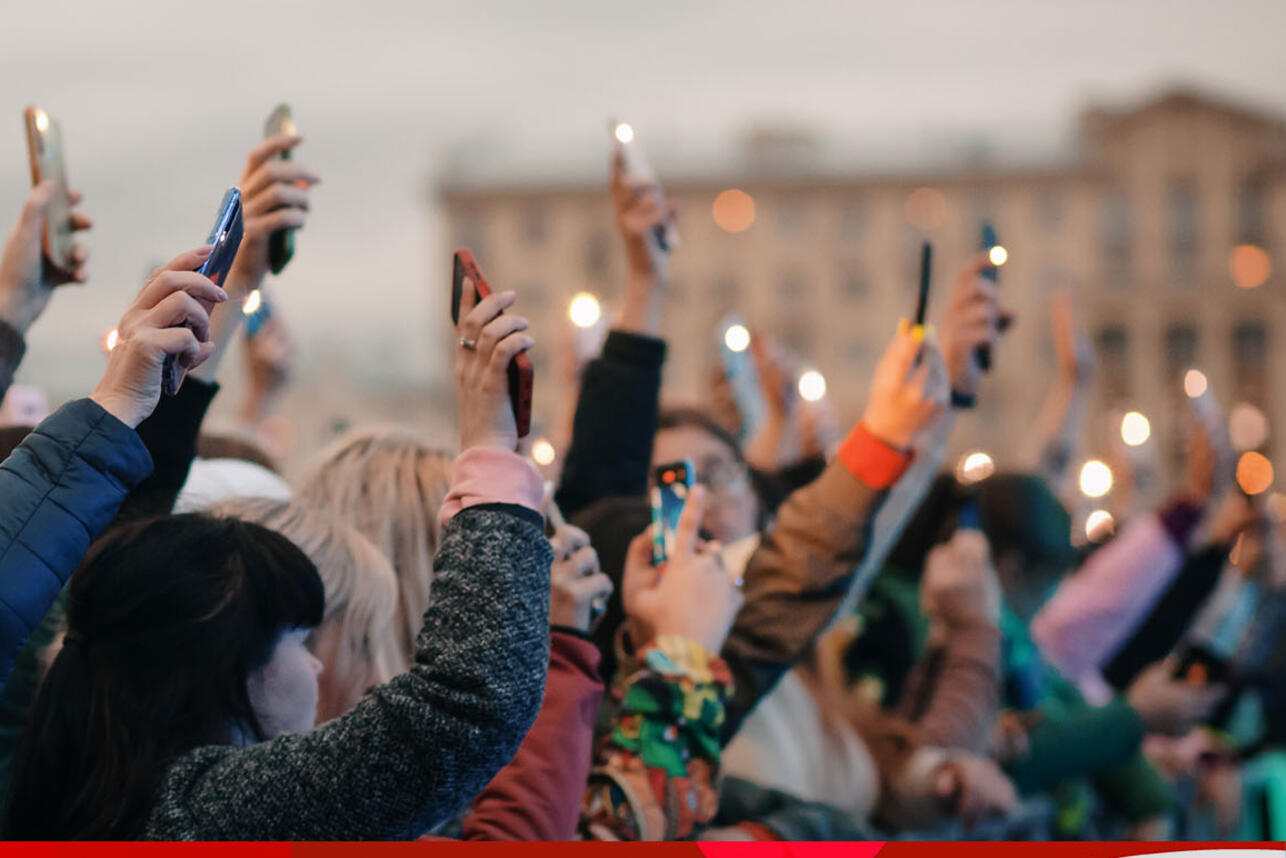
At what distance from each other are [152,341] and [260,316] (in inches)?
61.9

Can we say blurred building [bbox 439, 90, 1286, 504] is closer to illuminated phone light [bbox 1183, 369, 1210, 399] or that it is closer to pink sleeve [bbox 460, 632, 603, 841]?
illuminated phone light [bbox 1183, 369, 1210, 399]

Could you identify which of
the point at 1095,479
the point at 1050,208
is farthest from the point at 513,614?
the point at 1050,208

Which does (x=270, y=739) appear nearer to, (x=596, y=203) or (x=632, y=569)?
(x=632, y=569)

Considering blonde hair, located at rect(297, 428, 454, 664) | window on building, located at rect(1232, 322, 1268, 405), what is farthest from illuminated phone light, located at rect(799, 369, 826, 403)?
window on building, located at rect(1232, 322, 1268, 405)

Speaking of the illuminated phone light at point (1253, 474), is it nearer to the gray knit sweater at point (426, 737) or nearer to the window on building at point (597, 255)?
the gray knit sweater at point (426, 737)

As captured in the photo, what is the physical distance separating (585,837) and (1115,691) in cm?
241

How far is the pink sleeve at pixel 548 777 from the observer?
1.71 metres

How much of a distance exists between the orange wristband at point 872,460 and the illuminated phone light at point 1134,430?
2430mm

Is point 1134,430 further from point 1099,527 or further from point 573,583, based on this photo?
point 573,583

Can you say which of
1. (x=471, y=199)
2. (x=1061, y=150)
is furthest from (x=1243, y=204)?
Result: (x=471, y=199)

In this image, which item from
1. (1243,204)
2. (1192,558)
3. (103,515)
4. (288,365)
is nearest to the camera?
(103,515)

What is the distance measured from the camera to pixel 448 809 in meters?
1.46

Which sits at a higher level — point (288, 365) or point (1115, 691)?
point (288, 365)

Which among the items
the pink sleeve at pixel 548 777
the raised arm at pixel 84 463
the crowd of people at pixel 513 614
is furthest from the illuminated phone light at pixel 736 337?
the raised arm at pixel 84 463
